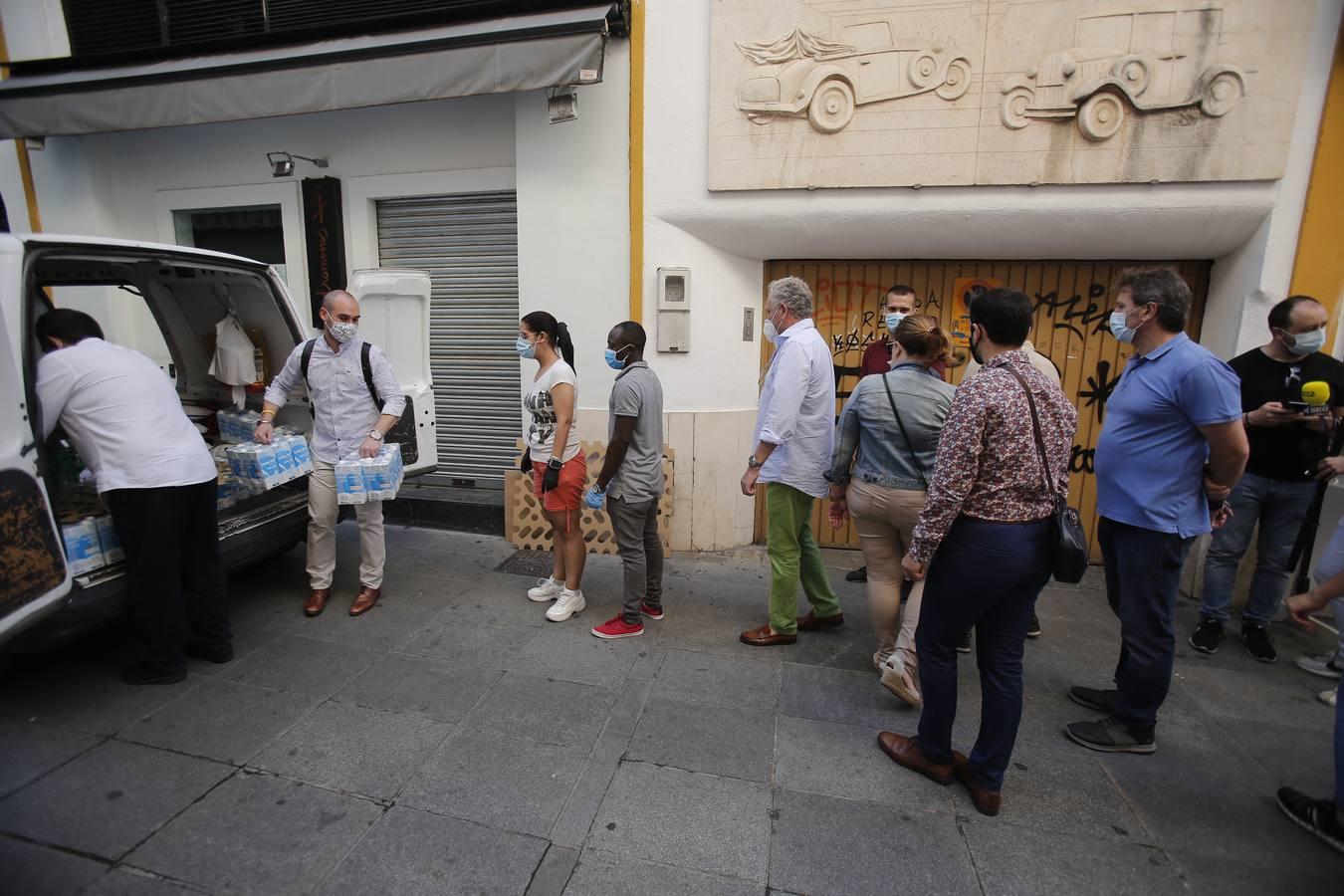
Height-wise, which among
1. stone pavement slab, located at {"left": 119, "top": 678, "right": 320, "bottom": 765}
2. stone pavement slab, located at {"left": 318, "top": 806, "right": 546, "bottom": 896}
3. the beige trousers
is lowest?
stone pavement slab, located at {"left": 119, "top": 678, "right": 320, "bottom": 765}

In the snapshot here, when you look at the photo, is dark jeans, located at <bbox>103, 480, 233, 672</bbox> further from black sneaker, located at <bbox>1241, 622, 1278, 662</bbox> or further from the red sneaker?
black sneaker, located at <bbox>1241, 622, 1278, 662</bbox>

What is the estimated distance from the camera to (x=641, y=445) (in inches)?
146

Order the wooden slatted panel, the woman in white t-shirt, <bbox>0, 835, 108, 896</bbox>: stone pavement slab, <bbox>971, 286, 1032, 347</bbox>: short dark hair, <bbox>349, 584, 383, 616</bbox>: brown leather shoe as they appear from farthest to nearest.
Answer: the wooden slatted panel → <bbox>349, 584, 383, 616</bbox>: brown leather shoe → the woman in white t-shirt → <bbox>971, 286, 1032, 347</bbox>: short dark hair → <bbox>0, 835, 108, 896</bbox>: stone pavement slab

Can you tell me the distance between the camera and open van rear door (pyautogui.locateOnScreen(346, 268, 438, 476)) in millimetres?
4699

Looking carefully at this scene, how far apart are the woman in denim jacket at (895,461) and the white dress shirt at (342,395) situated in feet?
9.08

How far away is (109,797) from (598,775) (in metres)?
1.87

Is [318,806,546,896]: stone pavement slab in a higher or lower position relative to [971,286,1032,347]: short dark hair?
lower

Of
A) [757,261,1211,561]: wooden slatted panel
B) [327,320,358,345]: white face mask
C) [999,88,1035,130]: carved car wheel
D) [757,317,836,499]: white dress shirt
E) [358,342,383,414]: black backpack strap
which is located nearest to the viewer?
[757,317,836,499]: white dress shirt

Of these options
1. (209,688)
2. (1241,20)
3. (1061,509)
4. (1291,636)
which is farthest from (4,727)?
(1241,20)

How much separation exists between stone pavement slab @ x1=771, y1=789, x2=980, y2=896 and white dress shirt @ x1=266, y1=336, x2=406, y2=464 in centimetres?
313

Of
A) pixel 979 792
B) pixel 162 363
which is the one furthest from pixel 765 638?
pixel 162 363

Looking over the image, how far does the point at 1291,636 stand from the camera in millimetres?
4176

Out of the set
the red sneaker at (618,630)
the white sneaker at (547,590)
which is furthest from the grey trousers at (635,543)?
the white sneaker at (547,590)

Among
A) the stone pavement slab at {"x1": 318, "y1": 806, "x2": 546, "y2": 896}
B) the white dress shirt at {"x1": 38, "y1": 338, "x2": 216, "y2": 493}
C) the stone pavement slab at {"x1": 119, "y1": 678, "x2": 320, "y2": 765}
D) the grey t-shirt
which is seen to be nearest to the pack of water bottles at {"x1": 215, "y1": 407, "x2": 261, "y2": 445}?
the white dress shirt at {"x1": 38, "y1": 338, "x2": 216, "y2": 493}
